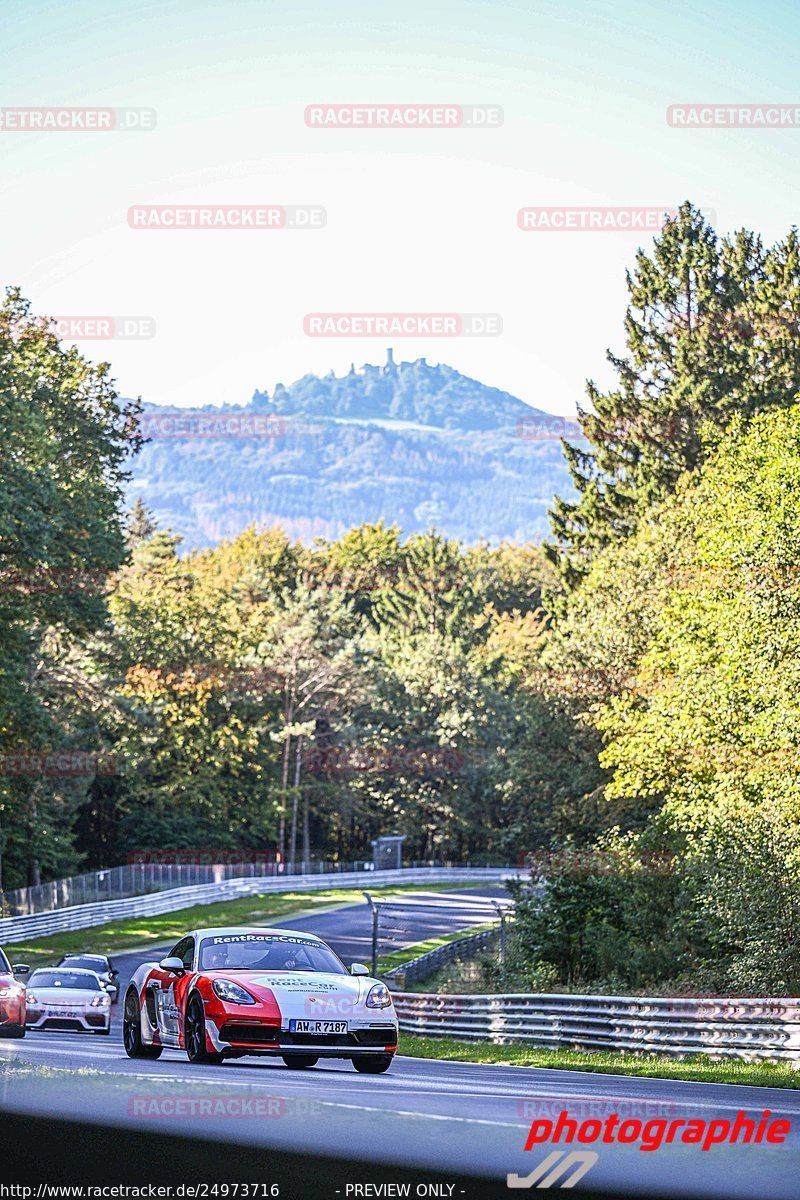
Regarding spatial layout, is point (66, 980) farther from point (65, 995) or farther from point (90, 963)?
point (90, 963)

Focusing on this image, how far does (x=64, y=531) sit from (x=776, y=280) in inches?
1283

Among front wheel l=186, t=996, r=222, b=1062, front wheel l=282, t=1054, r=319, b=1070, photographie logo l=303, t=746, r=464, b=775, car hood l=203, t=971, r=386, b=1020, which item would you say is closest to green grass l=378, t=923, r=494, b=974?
photographie logo l=303, t=746, r=464, b=775

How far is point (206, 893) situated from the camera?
7156 centimetres

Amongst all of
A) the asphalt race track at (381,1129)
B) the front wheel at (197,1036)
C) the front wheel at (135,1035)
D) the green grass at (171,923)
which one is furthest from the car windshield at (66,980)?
the asphalt race track at (381,1129)

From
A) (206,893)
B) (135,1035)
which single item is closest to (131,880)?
(206,893)

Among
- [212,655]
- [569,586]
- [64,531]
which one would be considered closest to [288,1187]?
[64,531]

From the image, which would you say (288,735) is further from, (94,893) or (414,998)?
(414,998)

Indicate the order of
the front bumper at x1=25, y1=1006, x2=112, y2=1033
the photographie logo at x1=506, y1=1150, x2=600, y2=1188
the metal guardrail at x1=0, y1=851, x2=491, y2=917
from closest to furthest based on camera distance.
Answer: the photographie logo at x1=506, y1=1150, x2=600, y2=1188, the front bumper at x1=25, y1=1006, x2=112, y2=1033, the metal guardrail at x1=0, y1=851, x2=491, y2=917

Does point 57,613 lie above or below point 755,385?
below

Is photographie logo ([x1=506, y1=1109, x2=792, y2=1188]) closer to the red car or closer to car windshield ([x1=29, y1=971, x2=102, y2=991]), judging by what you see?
the red car

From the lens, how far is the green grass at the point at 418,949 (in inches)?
2045

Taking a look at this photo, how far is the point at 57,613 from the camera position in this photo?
47.8 meters

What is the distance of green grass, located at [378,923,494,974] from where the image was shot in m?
51.9

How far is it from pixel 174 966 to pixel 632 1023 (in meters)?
12.4
